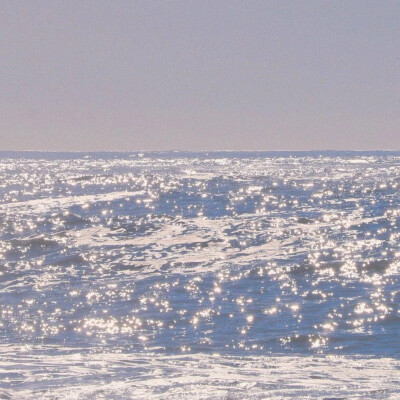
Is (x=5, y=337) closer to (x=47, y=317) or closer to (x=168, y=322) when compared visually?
(x=47, y=317)

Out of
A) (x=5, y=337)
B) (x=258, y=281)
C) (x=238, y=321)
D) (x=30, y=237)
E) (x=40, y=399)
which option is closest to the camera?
(x=40, y=399)

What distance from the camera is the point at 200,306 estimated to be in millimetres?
24125

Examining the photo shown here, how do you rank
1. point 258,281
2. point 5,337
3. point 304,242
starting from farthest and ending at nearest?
1. point 304,242
2. point 258,281
3. point 5,337

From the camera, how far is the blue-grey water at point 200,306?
14906 mm

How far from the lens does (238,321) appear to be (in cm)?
2202

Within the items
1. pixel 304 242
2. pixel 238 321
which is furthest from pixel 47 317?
pixel 304 242

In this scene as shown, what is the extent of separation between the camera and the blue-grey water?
14.9 metres

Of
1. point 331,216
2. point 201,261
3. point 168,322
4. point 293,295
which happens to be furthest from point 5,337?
point 331,216

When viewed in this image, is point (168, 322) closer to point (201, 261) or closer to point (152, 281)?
point (152, 281)

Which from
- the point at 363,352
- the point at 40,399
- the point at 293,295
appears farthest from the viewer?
the point at 293,295

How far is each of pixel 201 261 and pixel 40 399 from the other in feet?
64.3

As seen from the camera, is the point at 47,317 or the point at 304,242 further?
the point at 304,242

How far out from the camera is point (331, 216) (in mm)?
49625

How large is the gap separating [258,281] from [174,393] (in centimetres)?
1453
